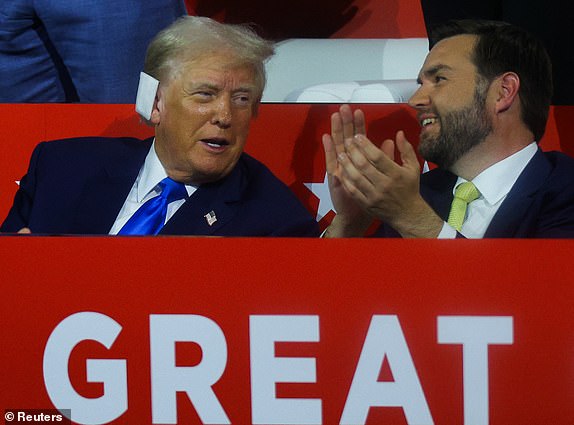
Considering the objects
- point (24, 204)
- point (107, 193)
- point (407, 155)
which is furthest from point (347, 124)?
point (24, 204)

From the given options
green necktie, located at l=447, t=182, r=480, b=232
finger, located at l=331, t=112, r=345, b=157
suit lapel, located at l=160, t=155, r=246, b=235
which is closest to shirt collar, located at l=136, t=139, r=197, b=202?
suit lapel, located at l=160, t=155, r=246, b=235

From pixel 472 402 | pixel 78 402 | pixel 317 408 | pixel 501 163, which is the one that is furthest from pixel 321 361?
pixel 501 163

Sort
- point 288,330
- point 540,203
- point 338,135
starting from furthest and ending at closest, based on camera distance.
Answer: point 338,135 → point 540,203 → point 288,330

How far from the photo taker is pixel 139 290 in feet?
5.25

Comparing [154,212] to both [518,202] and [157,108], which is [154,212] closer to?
[157,108]

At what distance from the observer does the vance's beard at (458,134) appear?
2461mm

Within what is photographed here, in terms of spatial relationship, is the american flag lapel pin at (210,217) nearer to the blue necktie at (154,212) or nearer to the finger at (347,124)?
the blue necktie at (154,212)

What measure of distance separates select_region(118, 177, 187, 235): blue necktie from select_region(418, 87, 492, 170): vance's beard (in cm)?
55

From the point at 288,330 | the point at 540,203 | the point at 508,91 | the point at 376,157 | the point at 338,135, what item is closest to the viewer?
the point at 288,330

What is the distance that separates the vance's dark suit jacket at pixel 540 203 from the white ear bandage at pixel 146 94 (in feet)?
2.58

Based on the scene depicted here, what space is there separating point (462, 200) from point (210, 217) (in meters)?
0.55

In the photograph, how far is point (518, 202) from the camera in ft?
7.47

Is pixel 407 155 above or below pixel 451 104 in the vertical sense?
below

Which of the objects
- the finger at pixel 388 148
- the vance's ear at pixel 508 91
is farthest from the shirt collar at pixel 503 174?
the finger at pixel 388 148
